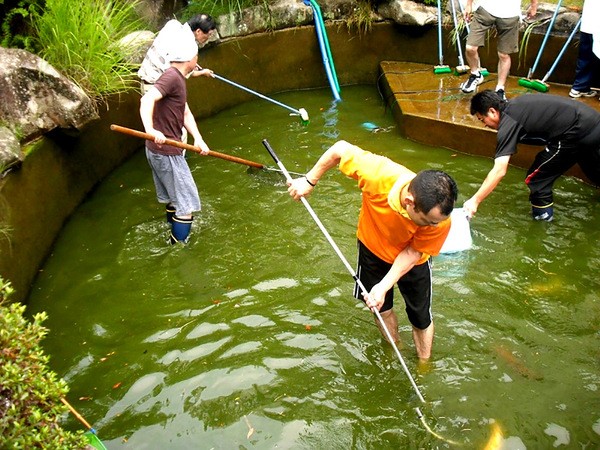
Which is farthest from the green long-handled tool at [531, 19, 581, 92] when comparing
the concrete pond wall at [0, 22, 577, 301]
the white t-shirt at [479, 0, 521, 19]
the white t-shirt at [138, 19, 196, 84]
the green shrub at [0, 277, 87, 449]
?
the green shrub at [0, 277, 87, 449]

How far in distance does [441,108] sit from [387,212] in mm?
4178

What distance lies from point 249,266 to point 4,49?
2.91m

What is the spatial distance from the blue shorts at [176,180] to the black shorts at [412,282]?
6.30 feet

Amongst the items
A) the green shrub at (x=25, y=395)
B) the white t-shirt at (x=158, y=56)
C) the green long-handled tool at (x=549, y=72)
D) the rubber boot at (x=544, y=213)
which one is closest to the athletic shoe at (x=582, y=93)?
the green long-handled tool at (x=549, y=72)

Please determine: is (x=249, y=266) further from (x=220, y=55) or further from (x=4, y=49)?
(x=220, y=55)

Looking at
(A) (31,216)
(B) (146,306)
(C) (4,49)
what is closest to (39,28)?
(C) (4,49)

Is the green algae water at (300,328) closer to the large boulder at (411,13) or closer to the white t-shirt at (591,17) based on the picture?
the white t-shirt at (591,17)

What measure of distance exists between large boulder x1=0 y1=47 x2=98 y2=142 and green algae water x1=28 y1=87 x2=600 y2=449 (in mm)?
941

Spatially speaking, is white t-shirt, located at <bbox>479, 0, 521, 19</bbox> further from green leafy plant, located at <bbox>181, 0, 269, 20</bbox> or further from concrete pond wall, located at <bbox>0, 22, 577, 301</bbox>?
green leafy plant, located at <bbox>181, 0, 269, 20</bbox>

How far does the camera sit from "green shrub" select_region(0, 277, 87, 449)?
2.35 metres

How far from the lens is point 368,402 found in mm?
3703

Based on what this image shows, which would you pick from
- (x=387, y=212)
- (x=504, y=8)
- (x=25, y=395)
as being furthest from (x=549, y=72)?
(x=25, y=395)

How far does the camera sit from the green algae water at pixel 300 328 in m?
3.54

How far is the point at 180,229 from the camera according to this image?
5.05 m
